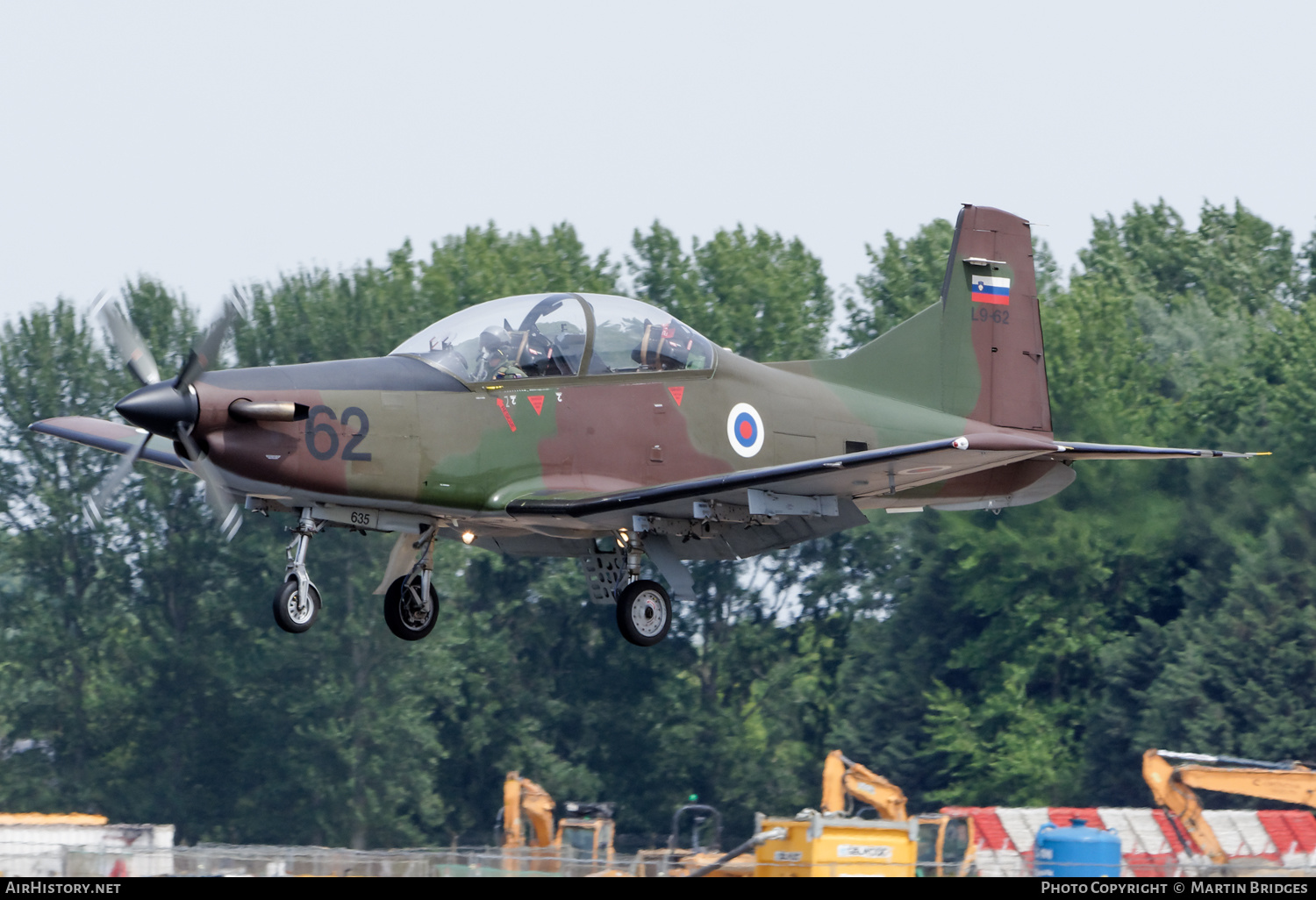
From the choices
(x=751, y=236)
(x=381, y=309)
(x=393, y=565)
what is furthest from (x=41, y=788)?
(x=393, y=565)

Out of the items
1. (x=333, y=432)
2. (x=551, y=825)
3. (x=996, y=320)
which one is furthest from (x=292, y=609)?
(x=551, y=825)

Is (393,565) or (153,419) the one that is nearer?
(153,419)

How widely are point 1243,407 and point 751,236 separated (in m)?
17.5

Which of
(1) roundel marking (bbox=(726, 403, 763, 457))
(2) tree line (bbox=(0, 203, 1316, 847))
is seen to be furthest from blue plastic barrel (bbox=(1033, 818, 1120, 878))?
(2) tree line (bbox=(0, 203, 1316, 847))

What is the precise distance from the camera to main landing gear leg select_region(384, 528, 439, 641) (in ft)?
57.6

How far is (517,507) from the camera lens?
1683cm

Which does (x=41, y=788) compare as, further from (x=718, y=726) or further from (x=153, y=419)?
(x=153, y=419)

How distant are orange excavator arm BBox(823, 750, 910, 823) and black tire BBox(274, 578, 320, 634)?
15346mm

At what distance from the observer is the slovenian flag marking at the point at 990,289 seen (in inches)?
851

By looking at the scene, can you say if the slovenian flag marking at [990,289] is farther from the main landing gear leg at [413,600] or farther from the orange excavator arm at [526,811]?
the orange excavator arm at [526,811]

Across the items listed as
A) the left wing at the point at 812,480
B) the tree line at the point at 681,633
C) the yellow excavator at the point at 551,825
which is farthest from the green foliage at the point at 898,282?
the left wing at the point at 812,480

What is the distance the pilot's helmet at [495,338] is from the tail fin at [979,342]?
5323 millimetres

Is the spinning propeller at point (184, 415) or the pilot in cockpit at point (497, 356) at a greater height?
the pilot in cockpit at point (497, 356)
